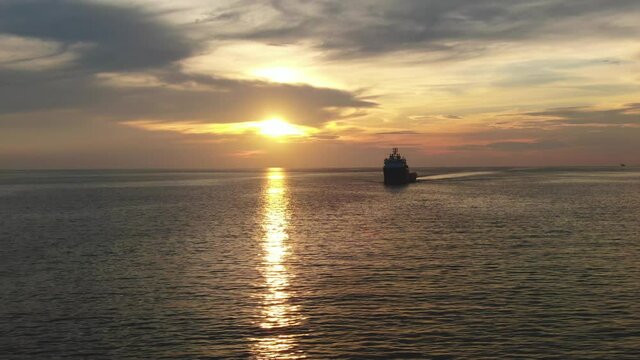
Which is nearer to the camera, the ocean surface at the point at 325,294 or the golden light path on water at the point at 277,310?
the golden light path on water at the point at 277,310

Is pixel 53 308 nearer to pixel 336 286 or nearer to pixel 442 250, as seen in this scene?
pixel 336 286

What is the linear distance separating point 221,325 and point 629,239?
4800 cm

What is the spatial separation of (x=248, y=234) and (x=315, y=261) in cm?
2389

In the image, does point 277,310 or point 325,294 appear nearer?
point 277,310

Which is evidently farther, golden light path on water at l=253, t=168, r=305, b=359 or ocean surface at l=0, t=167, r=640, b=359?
ocean surface at l=0, t=167, r=640, b=359

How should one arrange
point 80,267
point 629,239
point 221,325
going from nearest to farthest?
point 221,325 → point 80,267 → point 629,239

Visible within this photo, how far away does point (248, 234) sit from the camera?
7169 cm

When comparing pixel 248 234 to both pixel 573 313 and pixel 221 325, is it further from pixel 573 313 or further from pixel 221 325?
pixel 573 313

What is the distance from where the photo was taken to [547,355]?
2430cm

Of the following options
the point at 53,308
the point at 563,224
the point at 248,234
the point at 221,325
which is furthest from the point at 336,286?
the point at 563,224

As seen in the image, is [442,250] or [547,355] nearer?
[547,355]

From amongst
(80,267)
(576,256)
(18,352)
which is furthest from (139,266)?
(576,256)

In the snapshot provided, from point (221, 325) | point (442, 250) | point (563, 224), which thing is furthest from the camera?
point (563, 224)

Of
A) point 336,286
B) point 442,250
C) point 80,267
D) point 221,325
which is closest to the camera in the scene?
point 221,325
